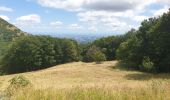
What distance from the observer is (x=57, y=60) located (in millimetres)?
90688

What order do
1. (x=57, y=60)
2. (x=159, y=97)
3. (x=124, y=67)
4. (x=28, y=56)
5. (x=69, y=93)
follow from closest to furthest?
(x=159, y=97)
(x=69, y=93)
(x=124, y=67)
(x=28, y=56)
(x=57, y=60)

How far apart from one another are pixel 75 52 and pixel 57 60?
611 cm

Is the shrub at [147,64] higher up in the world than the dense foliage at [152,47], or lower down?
lower down

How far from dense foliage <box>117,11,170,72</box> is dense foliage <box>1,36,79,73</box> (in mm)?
29745

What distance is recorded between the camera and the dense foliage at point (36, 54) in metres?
84.5

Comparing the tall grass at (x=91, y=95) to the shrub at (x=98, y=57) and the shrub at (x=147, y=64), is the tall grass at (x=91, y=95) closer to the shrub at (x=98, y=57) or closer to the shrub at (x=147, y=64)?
the shrub at (x=147, y=64)

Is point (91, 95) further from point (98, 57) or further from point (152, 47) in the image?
point (98, 57)

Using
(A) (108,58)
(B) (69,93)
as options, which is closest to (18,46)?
(A) (108,58)

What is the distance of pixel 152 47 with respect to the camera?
55.5m

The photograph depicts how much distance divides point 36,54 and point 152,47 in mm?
37741

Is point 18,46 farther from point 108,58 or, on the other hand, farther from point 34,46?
point 108,58

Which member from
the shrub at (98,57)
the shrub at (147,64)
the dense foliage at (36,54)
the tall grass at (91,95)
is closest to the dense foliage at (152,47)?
the shrub at (147,64)

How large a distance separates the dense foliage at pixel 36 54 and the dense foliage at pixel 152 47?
2974 centimetres

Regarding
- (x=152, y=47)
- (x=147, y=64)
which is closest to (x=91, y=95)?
(x=147, y=64)
